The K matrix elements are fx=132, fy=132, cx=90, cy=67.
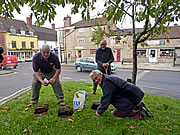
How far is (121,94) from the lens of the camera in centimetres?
295

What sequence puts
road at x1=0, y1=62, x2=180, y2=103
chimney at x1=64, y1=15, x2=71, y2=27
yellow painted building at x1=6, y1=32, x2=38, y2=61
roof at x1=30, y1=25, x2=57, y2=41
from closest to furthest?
road at x1=0, y1=62, x2=180, y2=103, chimney at x1=64, y1=15, x2=71, y2=27, yellow painted building at x1=6, y1=32, x2=38, y2=61, roof at x1=30, y1=25, x2=57, y2=41

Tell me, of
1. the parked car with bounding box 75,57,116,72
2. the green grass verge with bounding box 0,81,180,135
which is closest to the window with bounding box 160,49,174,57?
the parked car with bounding box 75,57,116,72

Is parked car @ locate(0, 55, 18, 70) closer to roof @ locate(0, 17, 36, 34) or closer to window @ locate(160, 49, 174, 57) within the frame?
roof @ locate(0, 17, 36, 34)

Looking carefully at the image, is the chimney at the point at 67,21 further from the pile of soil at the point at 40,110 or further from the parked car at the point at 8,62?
the pile of soil at the point at 40,110

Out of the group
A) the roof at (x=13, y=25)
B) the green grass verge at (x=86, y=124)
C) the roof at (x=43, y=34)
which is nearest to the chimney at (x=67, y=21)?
the roof at (x=13, y=25)

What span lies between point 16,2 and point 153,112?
4154 mm

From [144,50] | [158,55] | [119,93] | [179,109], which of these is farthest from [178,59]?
[119,93]

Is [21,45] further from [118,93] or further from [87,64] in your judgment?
[118,93]

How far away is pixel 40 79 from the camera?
3.60m

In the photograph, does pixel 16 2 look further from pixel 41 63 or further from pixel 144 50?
pixel 144 50

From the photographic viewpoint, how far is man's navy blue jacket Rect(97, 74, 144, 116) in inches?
111

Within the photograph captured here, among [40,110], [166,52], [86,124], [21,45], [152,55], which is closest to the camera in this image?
[86,124]

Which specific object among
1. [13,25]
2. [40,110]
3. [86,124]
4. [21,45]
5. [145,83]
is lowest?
[145,83]

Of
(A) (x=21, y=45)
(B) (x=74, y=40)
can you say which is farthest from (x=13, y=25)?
(B) (x=74, y=40)
